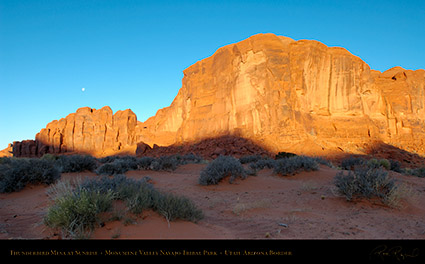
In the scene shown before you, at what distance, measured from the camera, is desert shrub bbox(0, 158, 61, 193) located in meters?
7.53

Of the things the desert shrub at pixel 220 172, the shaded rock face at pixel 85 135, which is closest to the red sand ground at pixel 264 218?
the desert shrub at pixel 220 172

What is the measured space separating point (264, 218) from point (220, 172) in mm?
4565

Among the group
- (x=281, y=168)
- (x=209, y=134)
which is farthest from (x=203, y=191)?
(x=209, y=134)

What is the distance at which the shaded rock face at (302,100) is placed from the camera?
30375mm

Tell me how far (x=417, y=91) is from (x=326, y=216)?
49.5 metres

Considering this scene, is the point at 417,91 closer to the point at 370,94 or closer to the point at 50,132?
the point at 370,94

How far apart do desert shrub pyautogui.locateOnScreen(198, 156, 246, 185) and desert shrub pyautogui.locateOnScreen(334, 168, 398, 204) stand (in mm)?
4129

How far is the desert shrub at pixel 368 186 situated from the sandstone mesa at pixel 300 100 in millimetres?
20686

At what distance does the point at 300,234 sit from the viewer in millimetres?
3695

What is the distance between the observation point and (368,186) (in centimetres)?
573

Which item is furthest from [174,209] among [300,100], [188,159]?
[300,100]
